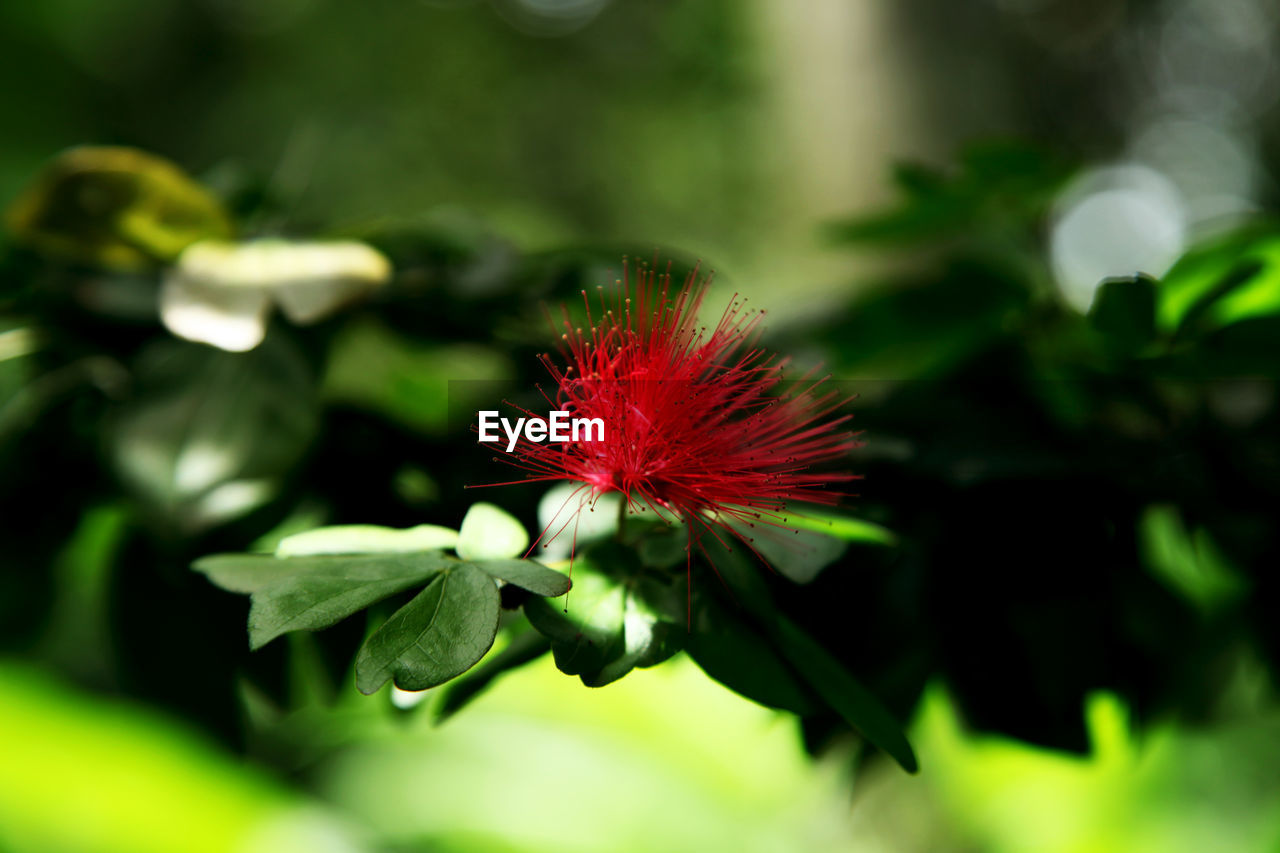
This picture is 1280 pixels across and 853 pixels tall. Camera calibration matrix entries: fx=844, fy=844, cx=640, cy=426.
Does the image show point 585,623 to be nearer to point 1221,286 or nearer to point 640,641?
point 640,641

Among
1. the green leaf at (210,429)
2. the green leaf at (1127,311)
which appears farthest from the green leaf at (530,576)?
the green leaf at (1127,311)

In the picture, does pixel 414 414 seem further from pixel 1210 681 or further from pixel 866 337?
pixel 1210 681

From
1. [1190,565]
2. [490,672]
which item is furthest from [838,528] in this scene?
[1190,565]

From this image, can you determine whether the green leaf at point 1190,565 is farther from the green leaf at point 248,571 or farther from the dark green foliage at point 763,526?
the green leaf at point 248,571

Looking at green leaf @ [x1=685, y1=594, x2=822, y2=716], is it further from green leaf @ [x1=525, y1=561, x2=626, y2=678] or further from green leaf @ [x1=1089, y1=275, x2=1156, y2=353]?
green leaf @ [x1=1089, y1=275, x2=1156, y2=353]

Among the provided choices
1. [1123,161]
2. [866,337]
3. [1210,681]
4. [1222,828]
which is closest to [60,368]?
[866,337]

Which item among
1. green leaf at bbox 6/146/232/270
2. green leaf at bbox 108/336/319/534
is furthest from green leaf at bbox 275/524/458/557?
green leaf at bbox 6/146/232/270
